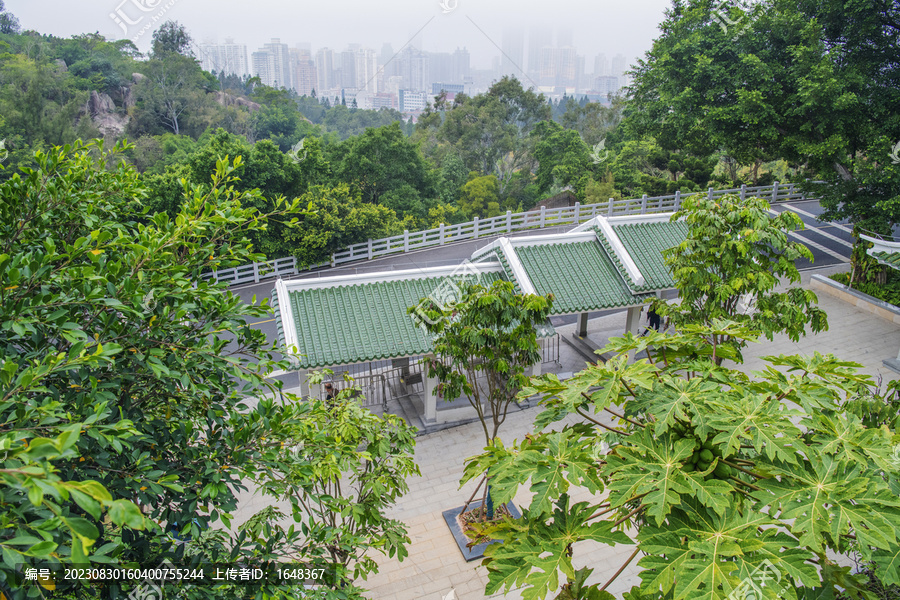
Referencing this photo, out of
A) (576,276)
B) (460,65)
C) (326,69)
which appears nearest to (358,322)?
(576,276)

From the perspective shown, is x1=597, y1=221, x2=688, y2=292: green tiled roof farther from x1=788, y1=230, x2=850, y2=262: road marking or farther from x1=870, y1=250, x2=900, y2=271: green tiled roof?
x1=788, y1=230, x2=850, y2=262: road marking

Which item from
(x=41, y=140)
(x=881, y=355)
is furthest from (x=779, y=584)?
(x=41, y=140)

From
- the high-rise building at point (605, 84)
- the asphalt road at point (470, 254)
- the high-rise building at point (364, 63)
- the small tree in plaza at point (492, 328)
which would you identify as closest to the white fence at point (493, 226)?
the asphalt road at point (470, 254)

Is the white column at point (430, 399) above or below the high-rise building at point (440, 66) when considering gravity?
below

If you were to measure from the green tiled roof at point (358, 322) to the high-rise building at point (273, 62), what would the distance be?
398 feet

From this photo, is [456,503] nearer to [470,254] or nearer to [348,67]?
[470,254]

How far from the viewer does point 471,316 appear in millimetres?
6957

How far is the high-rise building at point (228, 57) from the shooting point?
89.1 meters

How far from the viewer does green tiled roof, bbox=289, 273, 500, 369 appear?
9633 millimetres

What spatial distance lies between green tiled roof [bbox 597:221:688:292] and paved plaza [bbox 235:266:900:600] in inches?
94.6

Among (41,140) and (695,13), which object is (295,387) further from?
(41,140)

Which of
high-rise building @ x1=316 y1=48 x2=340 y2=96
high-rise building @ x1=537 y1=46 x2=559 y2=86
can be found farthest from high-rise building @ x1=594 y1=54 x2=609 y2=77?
high-rise building @ x1=316 y1=48 x2=340 y2=96

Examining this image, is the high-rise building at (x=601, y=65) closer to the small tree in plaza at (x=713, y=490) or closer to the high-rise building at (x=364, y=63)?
the high-rise building at (x=364, y=63)

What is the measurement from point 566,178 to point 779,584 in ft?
105
